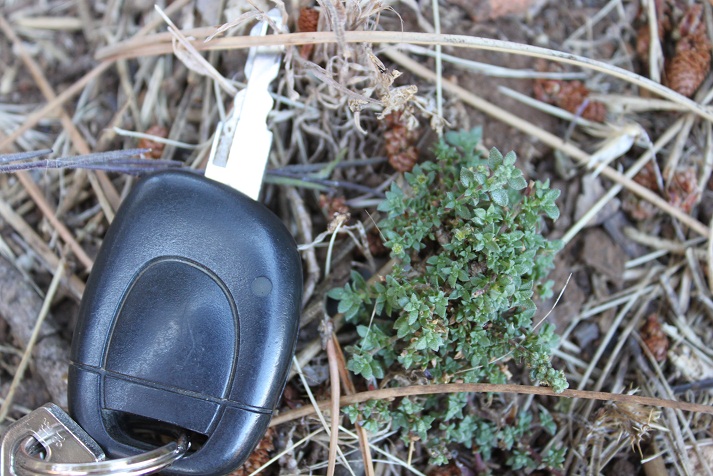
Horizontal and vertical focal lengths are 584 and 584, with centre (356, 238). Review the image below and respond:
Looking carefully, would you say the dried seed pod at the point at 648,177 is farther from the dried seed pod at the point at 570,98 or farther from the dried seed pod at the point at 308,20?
the dried seed pod at the point at 308,20

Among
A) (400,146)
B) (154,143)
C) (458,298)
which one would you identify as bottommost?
(458,298)

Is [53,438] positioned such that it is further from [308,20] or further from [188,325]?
[308,20]

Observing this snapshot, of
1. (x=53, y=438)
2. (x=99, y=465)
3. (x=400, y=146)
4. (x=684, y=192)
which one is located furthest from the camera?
(x=684, y=192)

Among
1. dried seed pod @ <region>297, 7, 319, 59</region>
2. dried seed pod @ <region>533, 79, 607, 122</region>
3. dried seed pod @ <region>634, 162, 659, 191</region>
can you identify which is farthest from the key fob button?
dried seed pod @ <region>634, 162, 659, 191</region>

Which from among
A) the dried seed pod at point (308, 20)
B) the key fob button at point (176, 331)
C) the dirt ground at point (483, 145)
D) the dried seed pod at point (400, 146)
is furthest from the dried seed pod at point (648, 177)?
the key fob button at point (176, 331)

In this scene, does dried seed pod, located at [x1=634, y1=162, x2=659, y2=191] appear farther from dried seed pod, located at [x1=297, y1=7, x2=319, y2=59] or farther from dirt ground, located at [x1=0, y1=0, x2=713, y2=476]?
dried seed pod, located at [x1=297, y1=7, x2=319, y2=59]

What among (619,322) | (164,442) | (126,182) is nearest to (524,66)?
(619,322)

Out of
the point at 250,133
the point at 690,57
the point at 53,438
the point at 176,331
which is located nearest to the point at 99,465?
the point at 53,438
